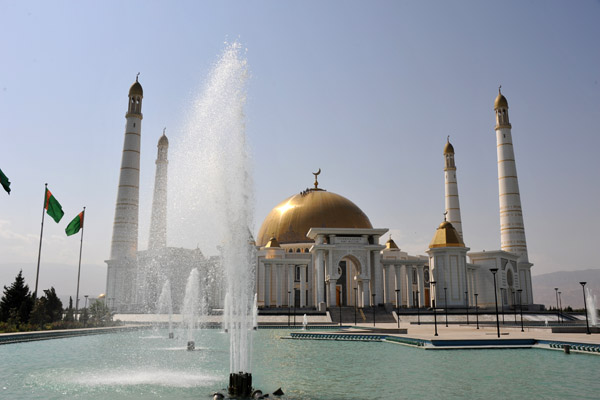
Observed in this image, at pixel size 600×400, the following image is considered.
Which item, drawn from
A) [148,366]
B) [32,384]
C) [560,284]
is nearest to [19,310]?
[148,366]

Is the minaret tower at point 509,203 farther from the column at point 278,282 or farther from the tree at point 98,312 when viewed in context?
the tree at point 98,312

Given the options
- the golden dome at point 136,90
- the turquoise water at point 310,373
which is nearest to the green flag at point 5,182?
the turquoise water at point 310,373

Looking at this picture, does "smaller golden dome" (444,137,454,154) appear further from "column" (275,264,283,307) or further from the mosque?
"column" (275,264,283,307)

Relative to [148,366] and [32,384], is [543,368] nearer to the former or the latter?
[148,366]

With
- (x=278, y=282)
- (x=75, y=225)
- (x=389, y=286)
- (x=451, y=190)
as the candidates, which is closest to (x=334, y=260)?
(x=278, y=282)

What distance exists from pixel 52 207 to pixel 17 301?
5.69m

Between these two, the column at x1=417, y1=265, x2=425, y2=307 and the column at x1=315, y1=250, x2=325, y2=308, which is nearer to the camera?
the column at x1=315, y1=250, x2=325, y2=308

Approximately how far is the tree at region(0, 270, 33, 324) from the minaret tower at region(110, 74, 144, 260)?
14717 millimetres

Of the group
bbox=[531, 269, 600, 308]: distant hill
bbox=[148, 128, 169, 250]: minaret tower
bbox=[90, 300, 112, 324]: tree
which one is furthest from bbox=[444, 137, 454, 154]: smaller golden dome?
bbox=[531, 269, 600, 308]: distant hill

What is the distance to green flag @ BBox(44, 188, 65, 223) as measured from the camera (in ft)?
86.1

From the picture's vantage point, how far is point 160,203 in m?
46.7

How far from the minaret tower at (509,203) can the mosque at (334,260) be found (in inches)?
3.7

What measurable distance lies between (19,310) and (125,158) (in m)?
21.1

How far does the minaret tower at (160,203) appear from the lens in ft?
146
